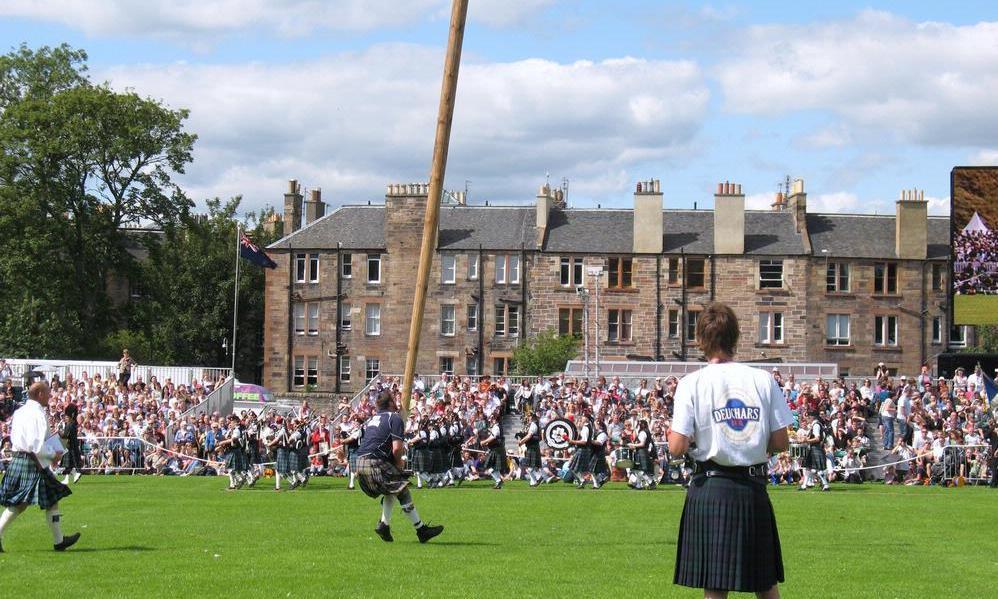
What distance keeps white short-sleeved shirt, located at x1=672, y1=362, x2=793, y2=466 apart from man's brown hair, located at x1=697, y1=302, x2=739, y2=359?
96 mm

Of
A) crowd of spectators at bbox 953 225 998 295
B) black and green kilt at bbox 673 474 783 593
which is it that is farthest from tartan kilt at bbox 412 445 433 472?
black and green kilt at bbox 673 474 783 593

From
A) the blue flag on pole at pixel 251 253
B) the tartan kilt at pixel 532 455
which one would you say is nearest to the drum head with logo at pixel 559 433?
the tartan kilt at pixel 532 455

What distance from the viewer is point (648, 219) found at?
57250mm

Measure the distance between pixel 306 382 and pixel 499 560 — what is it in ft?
160

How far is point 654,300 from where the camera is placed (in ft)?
188

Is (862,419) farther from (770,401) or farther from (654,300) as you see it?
(654,300)

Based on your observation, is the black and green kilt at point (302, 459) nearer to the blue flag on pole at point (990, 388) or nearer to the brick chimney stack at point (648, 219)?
the blue flag on pole at point (990, 388)

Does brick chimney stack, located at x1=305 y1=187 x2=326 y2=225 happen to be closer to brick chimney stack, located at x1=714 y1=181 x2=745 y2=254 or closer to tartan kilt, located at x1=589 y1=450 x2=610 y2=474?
brick chimney stack, located at x1=714 y1=181 x2=745 y2=254

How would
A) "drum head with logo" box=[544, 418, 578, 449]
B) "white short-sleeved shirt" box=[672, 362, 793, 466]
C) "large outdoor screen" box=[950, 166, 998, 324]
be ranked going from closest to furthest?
"white short-sleeved shirt" box=[672, 362, 793, 466] < "drum head with logo" box=[544, 418, 578, 449] < "large outdoor screen" box=[950, 166, 998, 324]

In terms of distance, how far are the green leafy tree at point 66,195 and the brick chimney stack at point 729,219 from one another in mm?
23625

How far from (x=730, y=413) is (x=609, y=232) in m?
52.4

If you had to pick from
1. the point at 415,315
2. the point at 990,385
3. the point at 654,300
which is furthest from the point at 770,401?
the point at 654,300

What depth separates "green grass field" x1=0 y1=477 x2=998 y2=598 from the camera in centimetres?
1019

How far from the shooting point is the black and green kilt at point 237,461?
24172mm
